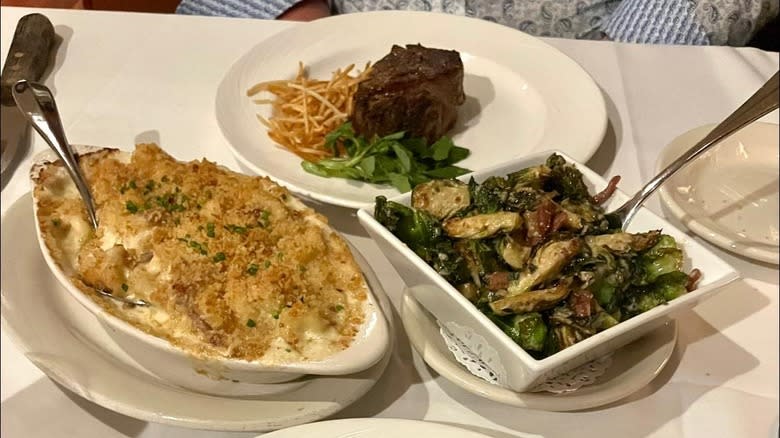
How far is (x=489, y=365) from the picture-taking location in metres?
0.61

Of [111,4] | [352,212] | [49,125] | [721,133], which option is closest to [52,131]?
[49,125]

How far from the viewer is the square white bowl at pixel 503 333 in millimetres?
552

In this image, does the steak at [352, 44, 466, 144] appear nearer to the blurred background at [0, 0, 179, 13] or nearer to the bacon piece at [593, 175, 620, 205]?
the bacon piece at [593, 175, 620, 205]

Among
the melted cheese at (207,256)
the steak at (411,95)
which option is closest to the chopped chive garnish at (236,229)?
the melted cheese at (207,256)

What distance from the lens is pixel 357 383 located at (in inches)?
24.8

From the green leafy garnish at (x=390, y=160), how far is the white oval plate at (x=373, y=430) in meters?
0.34

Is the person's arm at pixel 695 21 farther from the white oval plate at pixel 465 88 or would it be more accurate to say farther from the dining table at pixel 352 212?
the white oval plate at pixel 465 88

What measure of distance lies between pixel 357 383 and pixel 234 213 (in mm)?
210

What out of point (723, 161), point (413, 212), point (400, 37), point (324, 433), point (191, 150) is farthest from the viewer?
point (400, 37)

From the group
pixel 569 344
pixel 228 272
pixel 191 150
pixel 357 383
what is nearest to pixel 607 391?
pixel 569 344

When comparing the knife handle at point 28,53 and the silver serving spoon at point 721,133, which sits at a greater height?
the silver serving spoon at point 721,133

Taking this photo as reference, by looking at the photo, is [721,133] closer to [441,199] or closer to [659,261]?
[659,261]

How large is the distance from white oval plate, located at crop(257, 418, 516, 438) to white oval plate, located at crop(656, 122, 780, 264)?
0.39 metres

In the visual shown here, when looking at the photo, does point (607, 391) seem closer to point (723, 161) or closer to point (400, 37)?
point (723, 161)
